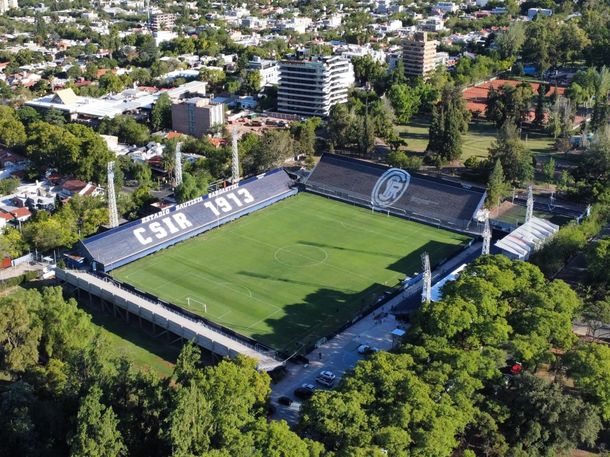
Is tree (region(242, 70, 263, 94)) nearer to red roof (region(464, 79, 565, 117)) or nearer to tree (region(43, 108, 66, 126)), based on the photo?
tree (region(43, 108, 66, 126))

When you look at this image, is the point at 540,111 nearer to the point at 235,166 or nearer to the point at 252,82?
the point at 252,82

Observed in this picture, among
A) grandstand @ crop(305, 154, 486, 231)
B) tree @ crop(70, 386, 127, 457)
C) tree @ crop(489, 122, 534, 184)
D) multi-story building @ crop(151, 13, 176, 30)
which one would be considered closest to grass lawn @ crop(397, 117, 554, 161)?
tree @ crop(489, 122, 534, 184)

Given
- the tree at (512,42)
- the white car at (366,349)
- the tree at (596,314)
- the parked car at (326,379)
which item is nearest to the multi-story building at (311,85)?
the tree at (512,42)

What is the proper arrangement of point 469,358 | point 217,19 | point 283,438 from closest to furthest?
point 283,438
point 469,358
point 217,19

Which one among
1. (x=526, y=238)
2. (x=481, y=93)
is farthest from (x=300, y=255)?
(x=481, y=93)

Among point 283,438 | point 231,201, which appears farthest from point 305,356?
point 231,201

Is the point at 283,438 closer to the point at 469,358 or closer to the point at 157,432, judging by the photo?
the point at 157,432

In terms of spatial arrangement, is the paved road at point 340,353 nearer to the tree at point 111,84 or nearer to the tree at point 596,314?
the tree at point 596,314
